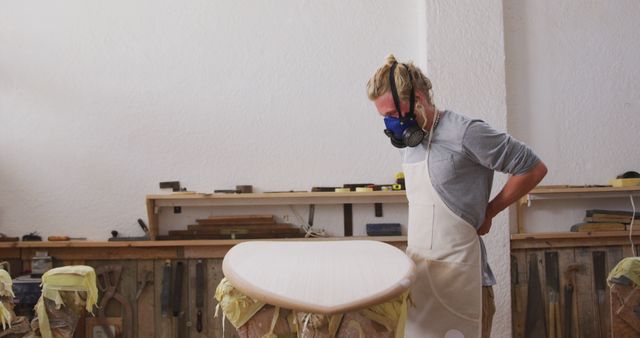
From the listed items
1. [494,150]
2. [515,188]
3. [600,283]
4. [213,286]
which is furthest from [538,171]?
[213,286]

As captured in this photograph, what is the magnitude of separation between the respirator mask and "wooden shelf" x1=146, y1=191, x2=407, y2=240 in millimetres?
1529

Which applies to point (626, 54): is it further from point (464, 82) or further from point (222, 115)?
point (222, 115)

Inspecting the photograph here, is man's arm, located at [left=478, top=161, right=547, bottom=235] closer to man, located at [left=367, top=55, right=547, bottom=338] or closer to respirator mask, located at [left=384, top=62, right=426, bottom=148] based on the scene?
man, located at [left=367, top=55, right=547, bottom=338]

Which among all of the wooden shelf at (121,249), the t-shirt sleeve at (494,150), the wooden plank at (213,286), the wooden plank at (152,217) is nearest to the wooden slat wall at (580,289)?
the wooden shelf at (121,249)

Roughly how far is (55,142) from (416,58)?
3061 millimetres

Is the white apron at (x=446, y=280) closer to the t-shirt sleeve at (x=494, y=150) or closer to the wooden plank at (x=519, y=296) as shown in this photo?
the t-shirt sleeve at (x=494, y=150)

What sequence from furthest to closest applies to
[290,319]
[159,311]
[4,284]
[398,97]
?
[159,311]
[4,284]
[398,97]
[290,319]

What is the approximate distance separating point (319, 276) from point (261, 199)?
7.40 ft

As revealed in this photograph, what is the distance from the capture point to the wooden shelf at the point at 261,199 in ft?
11.5

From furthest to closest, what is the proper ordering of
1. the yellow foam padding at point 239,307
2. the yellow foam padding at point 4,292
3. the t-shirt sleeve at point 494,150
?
the yellow foam padding at point 4,292 → the t-shirt sleeve at point 494,150 → the yellow foam padding at point 239,307

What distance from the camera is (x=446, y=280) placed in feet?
6.13

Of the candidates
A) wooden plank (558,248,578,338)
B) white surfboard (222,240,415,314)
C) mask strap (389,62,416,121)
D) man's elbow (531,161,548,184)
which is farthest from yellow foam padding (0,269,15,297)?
wooden plank (558,248,578,338)

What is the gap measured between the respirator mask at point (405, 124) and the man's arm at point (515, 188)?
0.41 metres

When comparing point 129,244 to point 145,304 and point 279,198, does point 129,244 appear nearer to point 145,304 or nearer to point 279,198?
point 145,304
